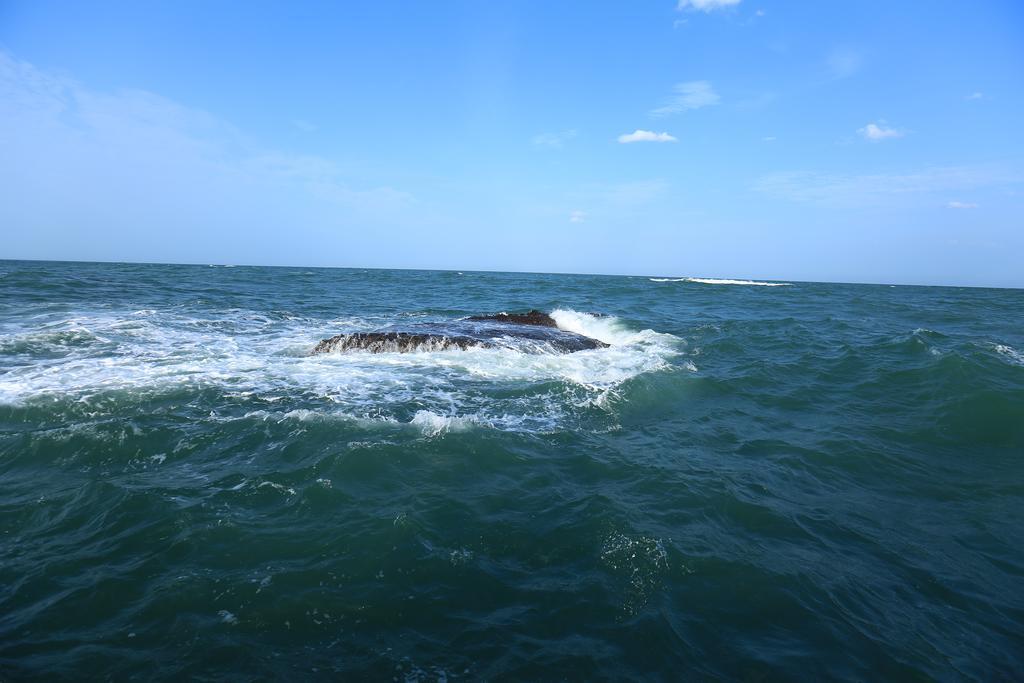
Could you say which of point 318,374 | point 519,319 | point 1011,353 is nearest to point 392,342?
point 318,374

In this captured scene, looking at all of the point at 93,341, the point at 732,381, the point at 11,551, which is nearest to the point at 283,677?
the point at 11,551

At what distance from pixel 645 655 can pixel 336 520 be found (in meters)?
2.95

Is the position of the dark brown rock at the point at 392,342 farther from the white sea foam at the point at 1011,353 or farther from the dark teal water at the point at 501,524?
the white sea foam at the point at 1011,353

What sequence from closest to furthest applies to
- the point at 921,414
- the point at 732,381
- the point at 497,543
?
the point at 497,543 < the point at 921,414 < the point at 732,381

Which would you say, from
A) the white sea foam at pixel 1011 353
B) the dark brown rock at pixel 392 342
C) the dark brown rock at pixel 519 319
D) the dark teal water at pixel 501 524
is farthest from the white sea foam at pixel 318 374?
the white sea foam at pixel 1011 353

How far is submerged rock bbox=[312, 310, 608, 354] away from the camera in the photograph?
12.9 metres

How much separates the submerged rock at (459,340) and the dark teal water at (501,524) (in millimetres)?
2430

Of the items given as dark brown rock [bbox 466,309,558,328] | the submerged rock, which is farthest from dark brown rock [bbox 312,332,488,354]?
dark brown rock [bbox 466,309,558,328]

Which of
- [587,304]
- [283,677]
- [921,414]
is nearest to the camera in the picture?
[283,677]

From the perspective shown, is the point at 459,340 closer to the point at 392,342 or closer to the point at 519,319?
the point at 392,342

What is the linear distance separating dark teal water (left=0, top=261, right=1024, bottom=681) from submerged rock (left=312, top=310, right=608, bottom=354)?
7.97 ft

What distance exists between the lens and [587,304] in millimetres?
29359

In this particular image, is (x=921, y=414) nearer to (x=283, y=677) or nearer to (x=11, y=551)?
(x=283, y=677)

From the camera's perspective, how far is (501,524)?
15.6 feet
